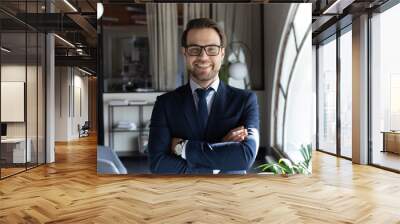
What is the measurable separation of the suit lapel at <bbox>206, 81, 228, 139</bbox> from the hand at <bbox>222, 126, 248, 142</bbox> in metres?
0.25

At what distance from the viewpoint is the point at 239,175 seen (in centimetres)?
619

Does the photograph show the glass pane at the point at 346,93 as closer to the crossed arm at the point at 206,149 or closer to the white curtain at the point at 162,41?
the crossed arm at the point at 206,149

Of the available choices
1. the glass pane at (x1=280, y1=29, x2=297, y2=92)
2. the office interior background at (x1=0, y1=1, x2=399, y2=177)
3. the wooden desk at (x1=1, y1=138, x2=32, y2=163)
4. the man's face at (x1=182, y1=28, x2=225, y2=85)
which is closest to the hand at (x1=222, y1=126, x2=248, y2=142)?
the office interior background at (x1=0, y1=1, x2=399, y2=177)

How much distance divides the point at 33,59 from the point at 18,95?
0.92 metres

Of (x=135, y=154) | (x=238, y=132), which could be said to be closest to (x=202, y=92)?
(x=238, y=132)

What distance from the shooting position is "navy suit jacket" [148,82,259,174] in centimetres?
593

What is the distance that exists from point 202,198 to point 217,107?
1.58 meters

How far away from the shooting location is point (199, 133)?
594 centimetres

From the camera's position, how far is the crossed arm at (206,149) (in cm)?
592

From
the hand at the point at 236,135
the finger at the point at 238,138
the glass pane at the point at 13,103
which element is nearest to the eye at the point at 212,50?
the hand at the point at 236,135

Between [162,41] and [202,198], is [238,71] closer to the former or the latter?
[162,41]

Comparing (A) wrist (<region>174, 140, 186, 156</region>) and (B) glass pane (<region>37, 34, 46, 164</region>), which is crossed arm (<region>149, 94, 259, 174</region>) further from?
(B) glass pane (<region>37, 34, 46, 164</region>)

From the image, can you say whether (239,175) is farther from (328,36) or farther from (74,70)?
(74,70)

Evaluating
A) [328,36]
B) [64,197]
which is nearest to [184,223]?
[64,197]
